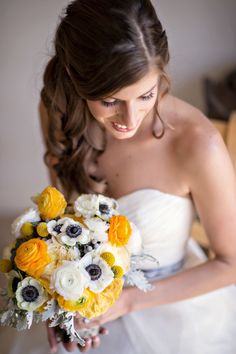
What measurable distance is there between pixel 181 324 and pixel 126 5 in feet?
2.68

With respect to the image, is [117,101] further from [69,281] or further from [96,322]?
[96,322]

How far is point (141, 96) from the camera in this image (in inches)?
35.0

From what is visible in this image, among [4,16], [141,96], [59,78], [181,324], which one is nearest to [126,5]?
[141,96]

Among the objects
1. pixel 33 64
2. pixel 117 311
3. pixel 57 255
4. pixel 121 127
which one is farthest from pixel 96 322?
pixel 33 64

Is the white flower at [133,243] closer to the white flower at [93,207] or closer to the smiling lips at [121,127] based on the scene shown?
the white flower at [93,207]

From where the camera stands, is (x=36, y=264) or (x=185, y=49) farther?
(x=185, y=49)

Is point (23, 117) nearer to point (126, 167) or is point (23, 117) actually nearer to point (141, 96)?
point (126, 167)

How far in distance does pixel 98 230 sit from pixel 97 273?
0.28 ft

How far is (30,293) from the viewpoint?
0.79 meters

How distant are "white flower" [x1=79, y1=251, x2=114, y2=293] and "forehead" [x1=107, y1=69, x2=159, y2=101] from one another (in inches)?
12.7

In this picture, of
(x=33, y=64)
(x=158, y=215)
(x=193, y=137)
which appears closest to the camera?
(x=193, y=137)

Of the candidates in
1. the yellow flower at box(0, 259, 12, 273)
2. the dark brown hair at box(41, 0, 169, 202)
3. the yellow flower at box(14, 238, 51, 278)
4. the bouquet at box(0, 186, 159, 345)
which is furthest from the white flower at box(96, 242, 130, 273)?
the dark brown hair at box(41, 0, 169, 202)

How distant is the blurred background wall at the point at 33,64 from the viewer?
1603 millimetres

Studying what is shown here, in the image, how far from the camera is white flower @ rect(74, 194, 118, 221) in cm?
87
